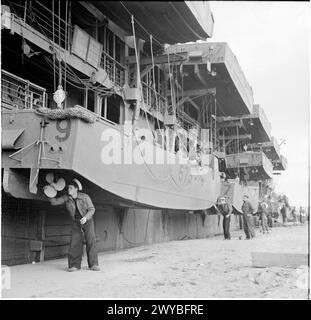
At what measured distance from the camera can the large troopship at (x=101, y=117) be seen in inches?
282

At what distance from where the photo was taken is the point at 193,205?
14586 millimetres

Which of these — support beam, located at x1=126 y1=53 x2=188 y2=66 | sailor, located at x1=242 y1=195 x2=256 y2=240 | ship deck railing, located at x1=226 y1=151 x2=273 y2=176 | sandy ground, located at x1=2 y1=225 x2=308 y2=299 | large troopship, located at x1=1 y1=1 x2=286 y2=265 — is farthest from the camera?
ship deck railing, located at x1=226 y1=151 x2=273 y2=176

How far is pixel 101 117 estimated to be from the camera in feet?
28.6

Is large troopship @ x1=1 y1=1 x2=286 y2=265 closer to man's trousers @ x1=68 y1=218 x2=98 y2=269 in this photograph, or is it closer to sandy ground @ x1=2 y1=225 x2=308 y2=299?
man's trousers @ x1=68 y1=218 x2=98 y2=269

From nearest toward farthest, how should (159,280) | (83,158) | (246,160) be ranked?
(159,280) < (83,158) < (246,160)

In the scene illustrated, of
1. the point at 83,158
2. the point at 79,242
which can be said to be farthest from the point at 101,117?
the point at 79,242

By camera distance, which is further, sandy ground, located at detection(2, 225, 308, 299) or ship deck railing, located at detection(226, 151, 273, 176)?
ship deck railing, located at detection(226, 151, 273, 176)

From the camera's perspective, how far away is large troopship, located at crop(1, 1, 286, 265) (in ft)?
23.5

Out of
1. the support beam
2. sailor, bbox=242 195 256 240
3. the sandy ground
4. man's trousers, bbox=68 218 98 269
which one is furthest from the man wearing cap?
sailor, bbox=242 195 256 240

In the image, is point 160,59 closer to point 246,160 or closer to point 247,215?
point 247,215

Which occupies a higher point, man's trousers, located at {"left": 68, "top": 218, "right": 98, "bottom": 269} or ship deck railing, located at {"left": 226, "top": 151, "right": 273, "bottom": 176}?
ship deck railing, located at {"left": 226, "top": 151, "right": 273, "bottom": 176}

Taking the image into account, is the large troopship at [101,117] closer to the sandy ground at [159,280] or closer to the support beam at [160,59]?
the support beam at [160,59]
